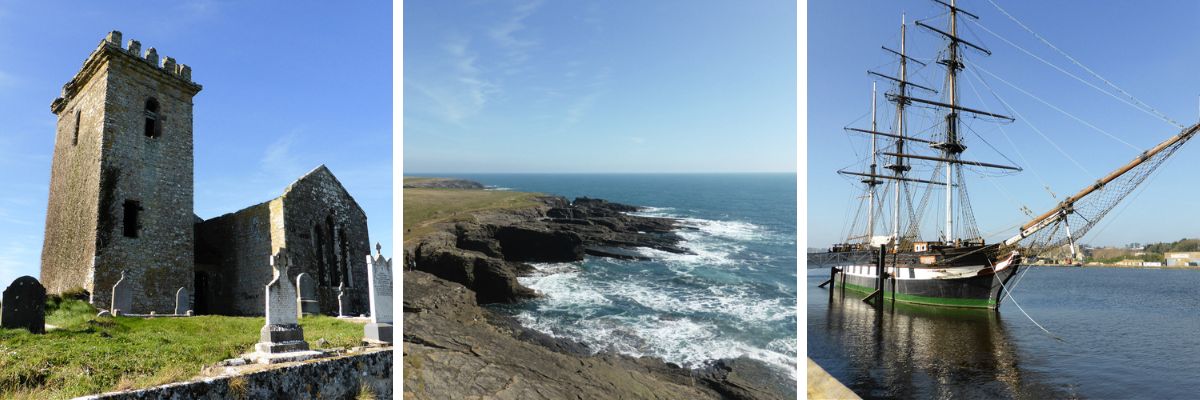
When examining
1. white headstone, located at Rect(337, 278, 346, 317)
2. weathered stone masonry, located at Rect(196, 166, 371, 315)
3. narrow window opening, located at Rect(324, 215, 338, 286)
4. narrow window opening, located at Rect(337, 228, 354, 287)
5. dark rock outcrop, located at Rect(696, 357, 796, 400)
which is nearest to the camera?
dark rock outcrop, located at Rect(696, 357, 796, 400)

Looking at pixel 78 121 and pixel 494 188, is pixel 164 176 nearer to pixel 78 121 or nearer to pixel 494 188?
pixel 78 121

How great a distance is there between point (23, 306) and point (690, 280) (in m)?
6.24

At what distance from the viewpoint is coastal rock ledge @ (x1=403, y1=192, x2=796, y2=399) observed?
4.65 metres

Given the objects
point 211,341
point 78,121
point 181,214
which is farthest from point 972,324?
point 78,121

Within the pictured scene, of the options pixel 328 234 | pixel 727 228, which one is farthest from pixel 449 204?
pixel 328 234

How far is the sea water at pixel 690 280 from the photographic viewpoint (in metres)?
4.82

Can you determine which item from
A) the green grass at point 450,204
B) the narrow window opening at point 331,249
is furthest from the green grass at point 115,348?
the narrow window opening at point 331,249

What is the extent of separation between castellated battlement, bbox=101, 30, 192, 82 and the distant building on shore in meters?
45.8

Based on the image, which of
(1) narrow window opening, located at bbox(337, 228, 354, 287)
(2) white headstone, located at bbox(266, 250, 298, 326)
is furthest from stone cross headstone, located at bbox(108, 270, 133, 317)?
(2) white headstone, located at bbox(266, 250, 298, 326)

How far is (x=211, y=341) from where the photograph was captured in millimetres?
5914

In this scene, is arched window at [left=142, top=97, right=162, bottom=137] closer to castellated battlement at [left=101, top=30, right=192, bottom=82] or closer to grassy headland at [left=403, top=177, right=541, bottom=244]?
castellated battlement at [left=101, top=30, right=192, bottom=82]

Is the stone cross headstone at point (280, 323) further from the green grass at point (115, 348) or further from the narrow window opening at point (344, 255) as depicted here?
the narrow window opening at point (344, 255)

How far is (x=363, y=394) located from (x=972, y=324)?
1666 cm

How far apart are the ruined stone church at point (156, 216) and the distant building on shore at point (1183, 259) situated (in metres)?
43.4
